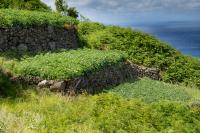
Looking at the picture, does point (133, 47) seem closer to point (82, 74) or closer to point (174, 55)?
point (174, 55)

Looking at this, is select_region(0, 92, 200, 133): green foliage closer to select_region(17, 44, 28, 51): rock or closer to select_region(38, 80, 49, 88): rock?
select_region(38, 80, 49, 88): rock

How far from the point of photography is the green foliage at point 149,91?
30.0 metres

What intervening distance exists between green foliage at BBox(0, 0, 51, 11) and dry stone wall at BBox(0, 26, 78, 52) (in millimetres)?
5889

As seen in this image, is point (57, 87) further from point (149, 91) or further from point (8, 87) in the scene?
point (149, 91)

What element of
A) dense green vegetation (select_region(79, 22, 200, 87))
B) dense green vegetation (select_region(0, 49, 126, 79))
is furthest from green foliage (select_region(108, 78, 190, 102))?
dense green vegetation (select_region(79, 22, 200, 87))

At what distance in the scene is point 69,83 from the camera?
26969 millimetres

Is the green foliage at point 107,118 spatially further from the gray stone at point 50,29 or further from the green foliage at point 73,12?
the green foliage at point 73,12

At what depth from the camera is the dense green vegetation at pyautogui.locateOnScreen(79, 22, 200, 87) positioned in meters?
42.2

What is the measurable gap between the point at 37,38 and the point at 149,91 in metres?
8.17

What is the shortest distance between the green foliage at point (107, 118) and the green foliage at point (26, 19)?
41.5 ft

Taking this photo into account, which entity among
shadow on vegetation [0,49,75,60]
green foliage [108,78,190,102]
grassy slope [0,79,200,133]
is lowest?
green foliage [108,78,190,102]

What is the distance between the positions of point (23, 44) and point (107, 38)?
1074cm

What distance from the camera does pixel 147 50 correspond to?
142 ft

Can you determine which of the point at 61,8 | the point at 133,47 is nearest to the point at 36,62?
the point at 133,47
